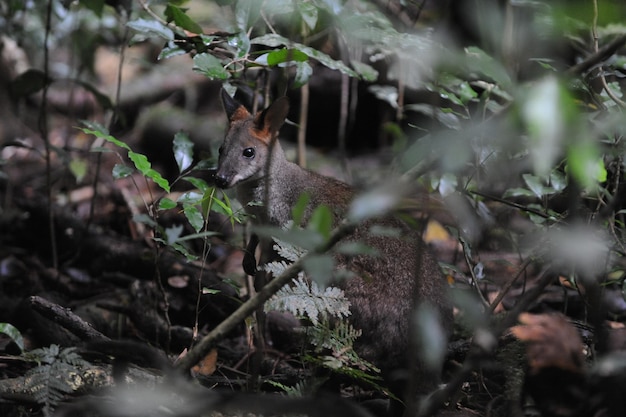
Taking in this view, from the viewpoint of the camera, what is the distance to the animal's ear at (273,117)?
4316 millimetres

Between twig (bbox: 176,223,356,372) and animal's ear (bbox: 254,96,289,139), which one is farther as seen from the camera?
animal's ear (bbox: 254,96,289,139)

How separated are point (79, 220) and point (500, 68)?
4823 mm

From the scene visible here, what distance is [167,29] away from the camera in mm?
3777

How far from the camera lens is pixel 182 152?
391 centimetres

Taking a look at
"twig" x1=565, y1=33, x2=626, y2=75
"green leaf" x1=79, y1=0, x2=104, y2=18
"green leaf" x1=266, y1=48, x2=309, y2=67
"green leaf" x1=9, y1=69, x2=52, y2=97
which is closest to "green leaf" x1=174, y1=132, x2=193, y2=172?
"green leaf" x1=266, y1=48, x2=309, y2=67

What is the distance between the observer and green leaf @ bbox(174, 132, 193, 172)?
153 inches

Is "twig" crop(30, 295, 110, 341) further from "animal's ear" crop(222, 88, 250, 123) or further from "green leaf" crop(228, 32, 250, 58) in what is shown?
"animal's ear" crop(222, 88, 250, 123)

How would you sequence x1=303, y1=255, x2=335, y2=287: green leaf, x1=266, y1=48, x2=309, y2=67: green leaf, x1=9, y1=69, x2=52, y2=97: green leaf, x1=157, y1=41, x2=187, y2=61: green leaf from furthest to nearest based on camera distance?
x1=9, y1=69, x2=52, y2=97: green leaf, x1=157, y1=41, x2=187, y2=61: green leaf, x1=266, y1=48, x2=309, y2=67: green leaf, x1=303, y1=255, x2=335, y2=287: green leaf

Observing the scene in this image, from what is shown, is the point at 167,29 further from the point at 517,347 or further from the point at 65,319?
the point at 517,347

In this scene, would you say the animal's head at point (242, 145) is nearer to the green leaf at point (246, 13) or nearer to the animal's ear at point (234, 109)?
the animal's ear at point (234, 109)

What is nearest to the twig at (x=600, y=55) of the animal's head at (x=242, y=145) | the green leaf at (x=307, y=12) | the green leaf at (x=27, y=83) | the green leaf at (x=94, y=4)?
the green leaf at (x=307, y=12)

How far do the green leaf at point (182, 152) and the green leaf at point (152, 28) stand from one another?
0.60 metres

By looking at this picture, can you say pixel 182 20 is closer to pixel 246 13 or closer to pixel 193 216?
pixel 246 13

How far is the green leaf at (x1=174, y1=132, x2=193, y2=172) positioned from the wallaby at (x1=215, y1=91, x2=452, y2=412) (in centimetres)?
49
